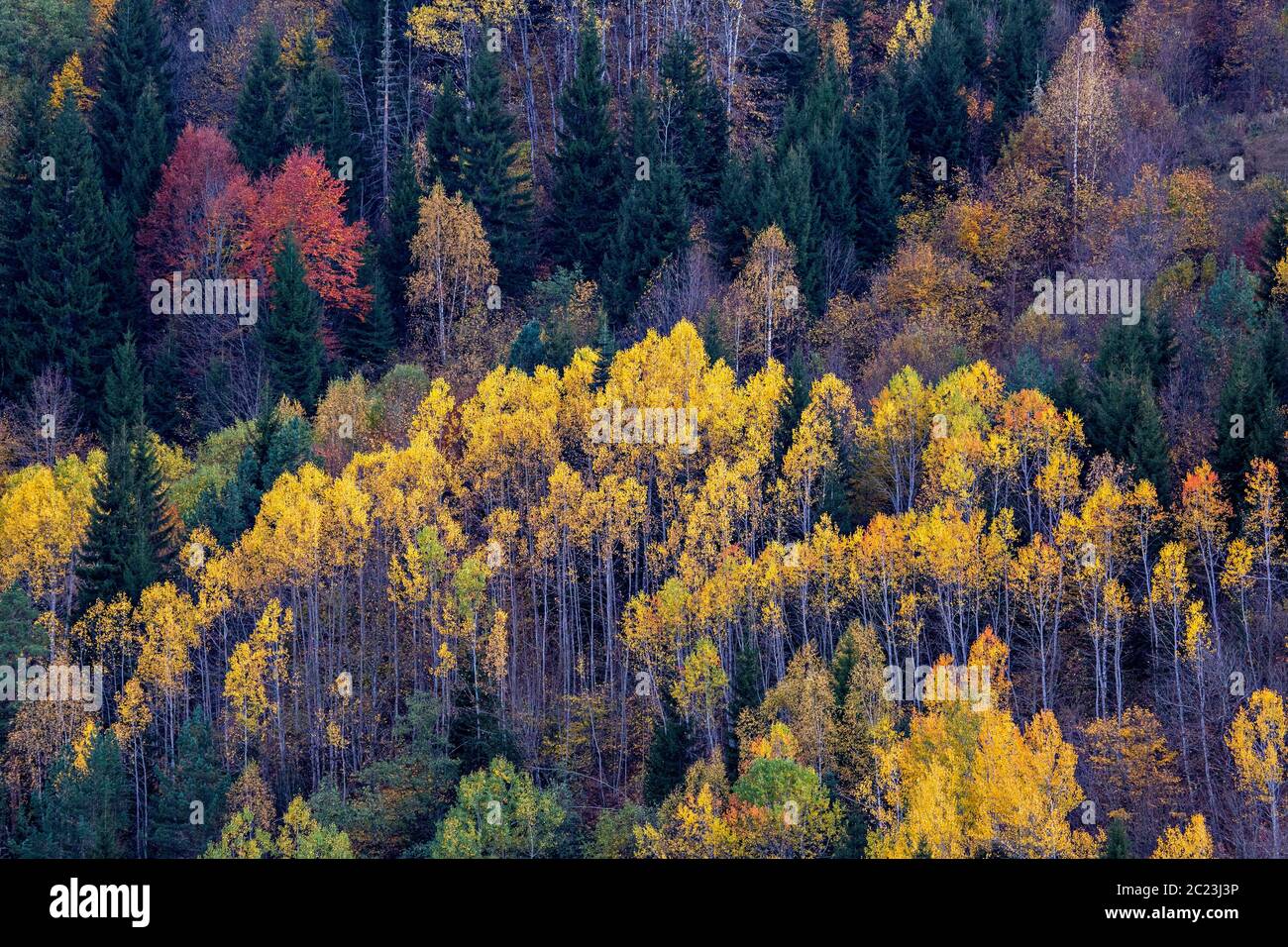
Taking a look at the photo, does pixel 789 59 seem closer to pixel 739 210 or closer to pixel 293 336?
pixel 739 210

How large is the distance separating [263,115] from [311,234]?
24.0 feet

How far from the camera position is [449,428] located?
63812mm

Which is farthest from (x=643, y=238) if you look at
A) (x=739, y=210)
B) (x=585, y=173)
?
(x=585, y=173)

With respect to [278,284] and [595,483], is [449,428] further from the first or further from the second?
[278,284]

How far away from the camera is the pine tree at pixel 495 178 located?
7625 cm

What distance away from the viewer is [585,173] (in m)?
78.2

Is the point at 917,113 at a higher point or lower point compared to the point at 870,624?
higher

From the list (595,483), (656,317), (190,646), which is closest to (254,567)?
(190,646)

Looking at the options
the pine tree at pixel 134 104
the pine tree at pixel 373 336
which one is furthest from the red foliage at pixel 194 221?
the pine tree at pixel 373 336

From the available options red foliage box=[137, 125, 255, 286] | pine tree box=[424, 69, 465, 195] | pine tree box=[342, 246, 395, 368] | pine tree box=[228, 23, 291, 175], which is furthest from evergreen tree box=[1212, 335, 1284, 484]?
pine tree box=[228, 23, 291, 175]

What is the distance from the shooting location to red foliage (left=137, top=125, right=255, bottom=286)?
74.6 m

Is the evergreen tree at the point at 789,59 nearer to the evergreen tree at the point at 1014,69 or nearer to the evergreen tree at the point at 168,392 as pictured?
the evergreen tree at the point at 1014,69

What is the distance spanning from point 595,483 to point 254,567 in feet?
42.2

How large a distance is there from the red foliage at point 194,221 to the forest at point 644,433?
20 cm
